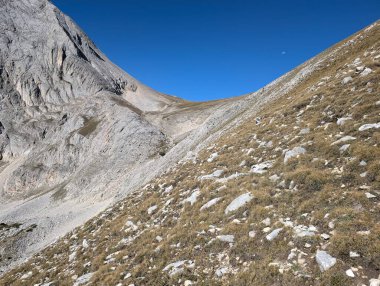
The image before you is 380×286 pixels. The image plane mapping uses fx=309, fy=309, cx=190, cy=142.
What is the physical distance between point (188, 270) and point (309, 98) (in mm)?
16826

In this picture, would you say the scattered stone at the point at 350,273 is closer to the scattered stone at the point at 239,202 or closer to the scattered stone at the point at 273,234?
the scattered stone at the point at 273,234

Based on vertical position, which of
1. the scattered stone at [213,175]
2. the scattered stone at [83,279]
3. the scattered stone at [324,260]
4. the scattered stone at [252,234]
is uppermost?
the scattered stone at [213,175]

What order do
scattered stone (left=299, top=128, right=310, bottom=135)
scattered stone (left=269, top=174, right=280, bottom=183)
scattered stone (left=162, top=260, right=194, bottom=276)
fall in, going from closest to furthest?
scattered stone (left=162, top=260, right=194, bottom=276) < scattered stone (left=269, top=174, right=280, bottom=183) < scattered stone (left=299, top=128, right=310, bottom=135)

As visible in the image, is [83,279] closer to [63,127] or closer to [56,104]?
[63,127]

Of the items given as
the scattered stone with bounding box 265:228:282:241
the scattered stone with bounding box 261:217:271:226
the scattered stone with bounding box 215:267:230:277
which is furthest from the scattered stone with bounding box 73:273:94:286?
the scattered stone with bounding box 265:228:282:241

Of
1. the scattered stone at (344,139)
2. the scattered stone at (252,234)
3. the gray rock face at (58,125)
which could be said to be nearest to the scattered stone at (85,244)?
the scattered stone at (252,234)

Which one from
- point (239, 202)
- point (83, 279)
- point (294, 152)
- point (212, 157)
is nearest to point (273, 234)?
point (239, 202)

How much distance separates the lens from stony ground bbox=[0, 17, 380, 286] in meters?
9.80

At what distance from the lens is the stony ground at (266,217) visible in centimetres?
980

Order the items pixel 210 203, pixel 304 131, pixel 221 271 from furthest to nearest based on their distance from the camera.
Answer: pixel 304 131, pixel 210 203, pixel 221 271

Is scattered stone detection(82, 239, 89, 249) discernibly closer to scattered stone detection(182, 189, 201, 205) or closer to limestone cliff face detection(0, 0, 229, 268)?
scattered stone detection(182, 189, 201, 205)

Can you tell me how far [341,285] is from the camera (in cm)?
833

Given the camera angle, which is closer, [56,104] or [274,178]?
[274,178]

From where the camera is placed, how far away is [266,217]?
1242cm
